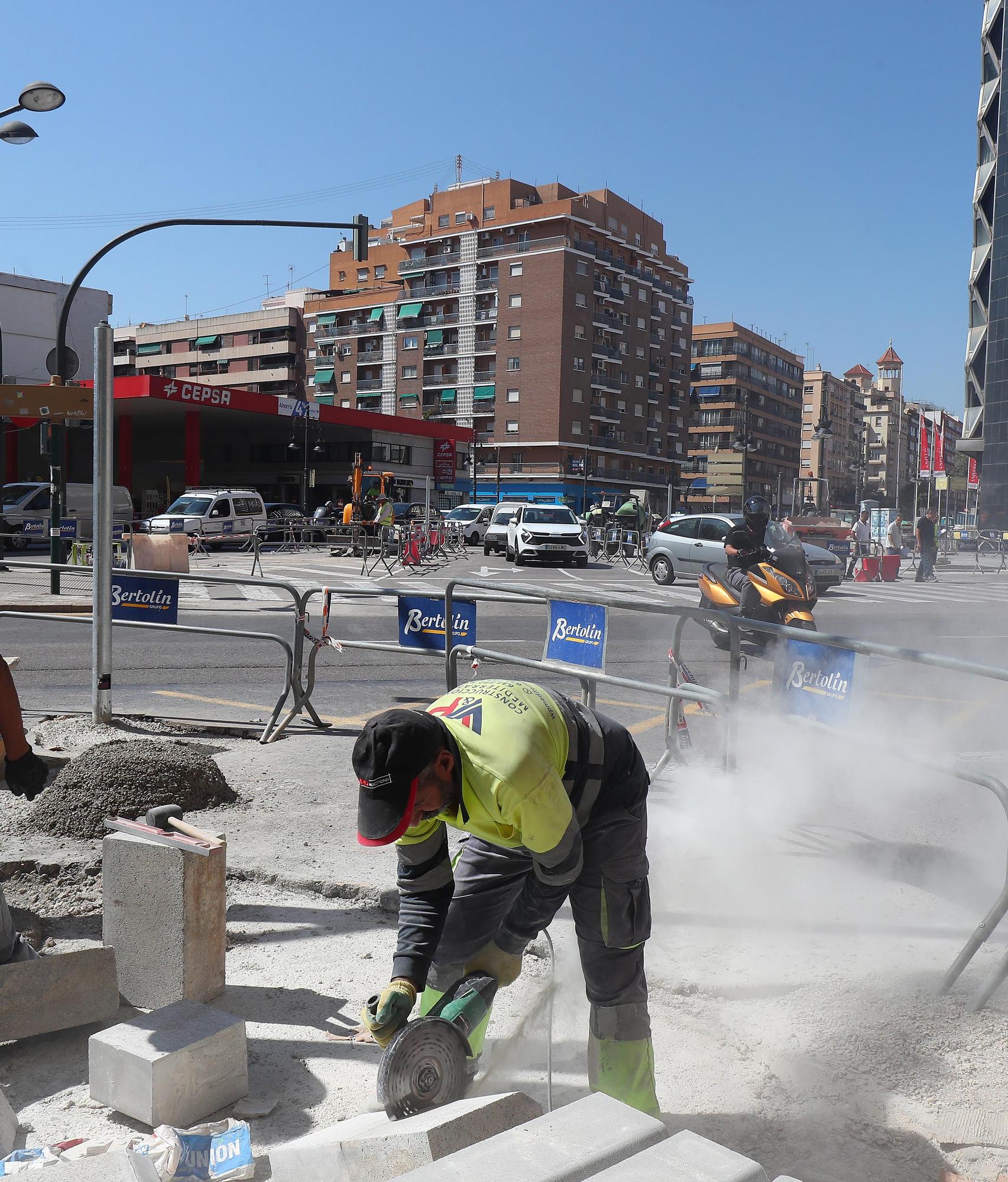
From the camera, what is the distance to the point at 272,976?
11.8ft

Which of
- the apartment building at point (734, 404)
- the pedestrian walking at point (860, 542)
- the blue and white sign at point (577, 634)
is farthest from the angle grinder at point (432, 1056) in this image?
the apartment building at point (734, 404)

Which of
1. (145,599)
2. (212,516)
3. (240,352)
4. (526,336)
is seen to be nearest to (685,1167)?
(145,599)

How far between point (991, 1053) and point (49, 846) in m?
3.89

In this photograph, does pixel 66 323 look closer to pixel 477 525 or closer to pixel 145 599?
pixel 145 599

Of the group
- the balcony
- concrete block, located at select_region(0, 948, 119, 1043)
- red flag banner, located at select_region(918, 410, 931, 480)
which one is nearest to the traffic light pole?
concrete block, located at select_region(0, 948, 119, 1043)

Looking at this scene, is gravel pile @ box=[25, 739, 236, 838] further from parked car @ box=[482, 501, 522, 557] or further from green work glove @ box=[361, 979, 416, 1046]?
parked car @ box=[482, 501, 522, 557]

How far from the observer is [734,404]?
109 metres

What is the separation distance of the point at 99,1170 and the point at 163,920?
3.47 feet

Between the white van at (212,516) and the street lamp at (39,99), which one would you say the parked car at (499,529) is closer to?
the white van at (212,516)

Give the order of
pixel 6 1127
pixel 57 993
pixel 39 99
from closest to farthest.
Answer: pixel 6 1127 < pixel 57 993 < pixel 39 99

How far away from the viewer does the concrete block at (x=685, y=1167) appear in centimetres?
208

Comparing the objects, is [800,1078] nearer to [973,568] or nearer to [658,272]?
[973,568]

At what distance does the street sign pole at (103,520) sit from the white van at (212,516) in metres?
23.2

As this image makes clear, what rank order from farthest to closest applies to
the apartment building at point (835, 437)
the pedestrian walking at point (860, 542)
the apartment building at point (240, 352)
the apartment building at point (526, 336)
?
the apartment building at point (835, 437)
the apartment building at point (240, 352)
the apartment building at point (526, 336)
the pedestrian walking at point (860, 542)
